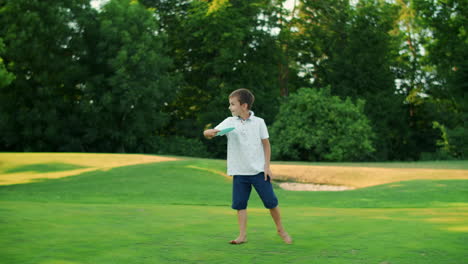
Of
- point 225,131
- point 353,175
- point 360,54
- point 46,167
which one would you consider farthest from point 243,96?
point 360,54

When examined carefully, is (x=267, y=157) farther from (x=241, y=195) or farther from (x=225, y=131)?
(x=225, y=131)

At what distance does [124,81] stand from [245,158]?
29349 mm

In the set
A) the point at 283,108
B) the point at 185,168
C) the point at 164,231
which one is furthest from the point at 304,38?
the point at 164,231

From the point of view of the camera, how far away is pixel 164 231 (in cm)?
641

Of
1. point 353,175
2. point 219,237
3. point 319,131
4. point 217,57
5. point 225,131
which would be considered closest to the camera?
point 225,131

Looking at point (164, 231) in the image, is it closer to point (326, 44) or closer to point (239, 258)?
point (239, 258)

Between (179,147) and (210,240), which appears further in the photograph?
(179,147)

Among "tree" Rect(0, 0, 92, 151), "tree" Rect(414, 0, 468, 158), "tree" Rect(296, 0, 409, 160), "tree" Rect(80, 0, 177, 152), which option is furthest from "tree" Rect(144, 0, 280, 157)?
"tree" Rect(414, 0, 468, 158)

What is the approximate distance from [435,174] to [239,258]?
15.6 metres

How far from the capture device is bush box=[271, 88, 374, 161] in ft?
102

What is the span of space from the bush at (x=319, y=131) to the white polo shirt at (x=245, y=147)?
25227 millimetres

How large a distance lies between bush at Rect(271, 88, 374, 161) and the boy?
82.8 ft

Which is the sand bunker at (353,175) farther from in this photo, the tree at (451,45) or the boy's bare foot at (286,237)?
the boy's bare foot at (286,237)

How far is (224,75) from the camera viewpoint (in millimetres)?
39156
